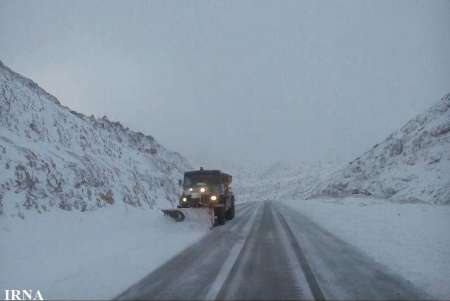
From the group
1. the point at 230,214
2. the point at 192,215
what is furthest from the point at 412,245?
the point at 230,214

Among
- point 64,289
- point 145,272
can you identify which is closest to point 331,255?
point 145,272

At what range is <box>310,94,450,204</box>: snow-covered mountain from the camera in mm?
45938

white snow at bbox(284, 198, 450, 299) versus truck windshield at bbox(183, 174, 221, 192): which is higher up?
truck windshield at bbox(183, 174, 221, 192)

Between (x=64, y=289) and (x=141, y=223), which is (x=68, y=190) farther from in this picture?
(x=64, y=289)

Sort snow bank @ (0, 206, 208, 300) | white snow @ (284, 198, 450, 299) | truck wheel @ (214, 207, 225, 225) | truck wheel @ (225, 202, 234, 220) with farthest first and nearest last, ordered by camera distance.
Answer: truck wheel @ (225, 202, 234, 220)
truck wheel @ (214, 207, 225, 225)
white snow @ (284, 198, 450, 299)
snow bank @ (0, 206, 208, 300)

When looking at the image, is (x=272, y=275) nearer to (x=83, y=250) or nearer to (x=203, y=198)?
(x=83, y=250)

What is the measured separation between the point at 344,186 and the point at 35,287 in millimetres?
A: 76191

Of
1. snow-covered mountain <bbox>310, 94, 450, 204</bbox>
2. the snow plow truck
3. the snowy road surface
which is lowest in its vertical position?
the snowy road surface

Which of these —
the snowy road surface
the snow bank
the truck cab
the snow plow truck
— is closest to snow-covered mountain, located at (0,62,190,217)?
the snow bank

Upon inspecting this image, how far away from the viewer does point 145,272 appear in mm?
8680

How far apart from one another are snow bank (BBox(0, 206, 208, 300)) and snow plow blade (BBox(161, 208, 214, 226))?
37.3 inches

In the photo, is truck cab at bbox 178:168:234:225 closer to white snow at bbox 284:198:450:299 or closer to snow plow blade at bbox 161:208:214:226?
snow plow blade at bbox 161:208:214:226

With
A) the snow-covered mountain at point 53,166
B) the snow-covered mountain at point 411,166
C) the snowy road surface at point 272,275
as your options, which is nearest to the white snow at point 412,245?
the snowy road surface at point 272,275

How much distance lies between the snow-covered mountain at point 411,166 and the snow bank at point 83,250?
33.1 m
